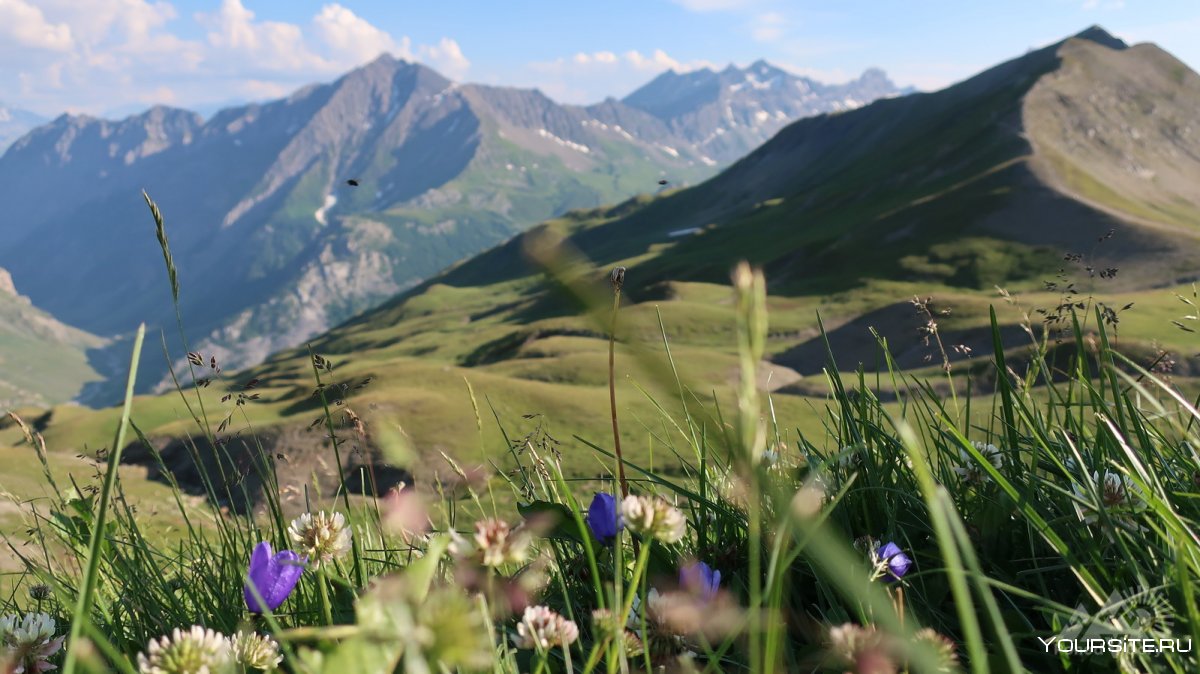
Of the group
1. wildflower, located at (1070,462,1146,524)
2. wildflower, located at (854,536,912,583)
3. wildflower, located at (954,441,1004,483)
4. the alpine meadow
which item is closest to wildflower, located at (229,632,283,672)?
the alpine meadow

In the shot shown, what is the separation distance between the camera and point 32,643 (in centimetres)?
188

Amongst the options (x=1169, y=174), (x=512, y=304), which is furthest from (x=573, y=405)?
(x=512, y=304)

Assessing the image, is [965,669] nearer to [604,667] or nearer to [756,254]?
[604,667]

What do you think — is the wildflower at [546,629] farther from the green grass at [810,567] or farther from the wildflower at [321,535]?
the wildflower at [321,535]

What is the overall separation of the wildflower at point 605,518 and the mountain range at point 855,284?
0.98 ft

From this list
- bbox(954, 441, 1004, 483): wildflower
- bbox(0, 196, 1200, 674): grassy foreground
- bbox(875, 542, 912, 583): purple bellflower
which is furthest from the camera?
bbox(954, 441, 1004, 483): wildflower

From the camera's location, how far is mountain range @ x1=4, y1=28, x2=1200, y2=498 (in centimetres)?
466

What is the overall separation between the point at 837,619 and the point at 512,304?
489 ft

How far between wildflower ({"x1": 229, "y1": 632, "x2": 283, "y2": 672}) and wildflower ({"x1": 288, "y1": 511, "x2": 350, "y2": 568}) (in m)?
0.24

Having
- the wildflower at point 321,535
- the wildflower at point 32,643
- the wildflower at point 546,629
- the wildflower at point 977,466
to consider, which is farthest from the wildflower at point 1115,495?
the wildflower at point 32,643

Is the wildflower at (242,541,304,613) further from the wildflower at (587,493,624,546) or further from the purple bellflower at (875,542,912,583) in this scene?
the purple bellflower at (875,542,912,583)

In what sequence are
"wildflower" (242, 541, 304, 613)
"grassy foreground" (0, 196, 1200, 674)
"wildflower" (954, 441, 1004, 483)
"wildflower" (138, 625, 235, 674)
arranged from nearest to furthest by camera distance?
1. "grassy foreground" (0, 196, 1200, 674)
2. "wildflower" (138, 625, 235, 674)
3. "wildflower" (242, 541, 304, 613)
4. "wildflower" (954, 441, 1004, 483)

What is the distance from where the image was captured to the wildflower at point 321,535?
1.85 m

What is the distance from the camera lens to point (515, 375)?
5112 cm
